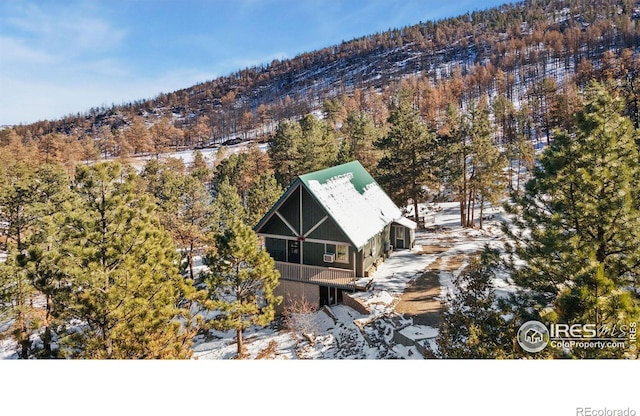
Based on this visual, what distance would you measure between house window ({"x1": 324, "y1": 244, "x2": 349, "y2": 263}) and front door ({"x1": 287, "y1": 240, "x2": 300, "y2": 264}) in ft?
4.00

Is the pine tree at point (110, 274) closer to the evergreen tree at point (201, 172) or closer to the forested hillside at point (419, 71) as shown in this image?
the evergreen tree at point (201, 172)

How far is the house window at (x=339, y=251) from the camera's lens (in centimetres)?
1219

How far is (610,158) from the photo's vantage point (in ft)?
16.2

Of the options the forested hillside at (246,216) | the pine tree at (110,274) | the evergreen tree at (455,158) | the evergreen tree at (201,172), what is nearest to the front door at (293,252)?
the forested hillside at (246,216)

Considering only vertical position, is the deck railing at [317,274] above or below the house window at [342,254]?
below

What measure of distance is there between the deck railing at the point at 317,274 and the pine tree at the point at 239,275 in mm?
2395

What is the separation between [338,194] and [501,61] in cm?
9832

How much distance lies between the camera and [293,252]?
42.4ft

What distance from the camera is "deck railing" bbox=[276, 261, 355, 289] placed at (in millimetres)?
11812

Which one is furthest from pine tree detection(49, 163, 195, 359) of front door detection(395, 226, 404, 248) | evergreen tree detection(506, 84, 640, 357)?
front door detection(395, 226, 404, 248)
